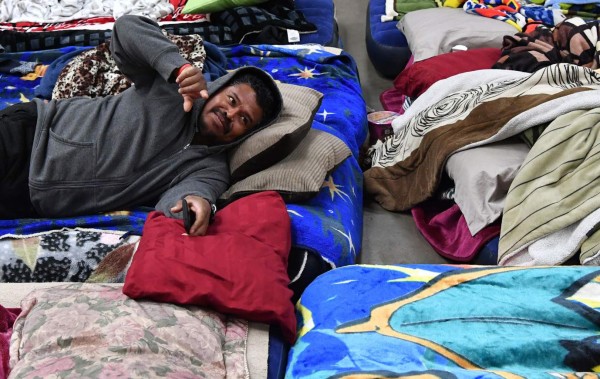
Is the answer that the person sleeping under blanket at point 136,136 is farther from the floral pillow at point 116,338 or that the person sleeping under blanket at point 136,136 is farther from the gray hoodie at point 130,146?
the floral pillow at point 116,338

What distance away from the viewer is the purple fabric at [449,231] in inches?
64.4

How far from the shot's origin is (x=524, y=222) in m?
1.47

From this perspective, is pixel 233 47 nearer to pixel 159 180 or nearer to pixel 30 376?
pixel 159 180

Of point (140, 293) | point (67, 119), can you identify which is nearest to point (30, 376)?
point (140, 293)

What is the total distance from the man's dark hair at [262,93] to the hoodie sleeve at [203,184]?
6.6 inches

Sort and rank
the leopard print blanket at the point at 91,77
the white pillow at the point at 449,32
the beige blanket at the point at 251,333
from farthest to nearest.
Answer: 1. the white pillow at the point at 449,32
2. the leopard print blanket at the point at 91,77
3. the beige blanket at the point at 251,333

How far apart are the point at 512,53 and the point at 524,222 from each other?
0.98 m

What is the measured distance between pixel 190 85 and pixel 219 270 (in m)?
0.52

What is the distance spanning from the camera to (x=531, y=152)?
158cm

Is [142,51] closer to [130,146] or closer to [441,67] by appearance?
[130,146]

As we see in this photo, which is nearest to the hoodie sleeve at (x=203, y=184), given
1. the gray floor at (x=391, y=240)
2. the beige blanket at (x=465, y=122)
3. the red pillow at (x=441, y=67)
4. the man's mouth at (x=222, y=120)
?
the man's mouth at (x=222, y=120)

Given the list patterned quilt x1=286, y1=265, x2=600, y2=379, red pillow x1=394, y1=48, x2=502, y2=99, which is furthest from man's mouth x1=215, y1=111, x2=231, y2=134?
red pillow x1=394, y1=48, x2=502, y2=99

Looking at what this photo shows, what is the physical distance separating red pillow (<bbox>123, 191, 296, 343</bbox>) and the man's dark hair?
0.41m

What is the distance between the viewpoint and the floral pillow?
0.92m
